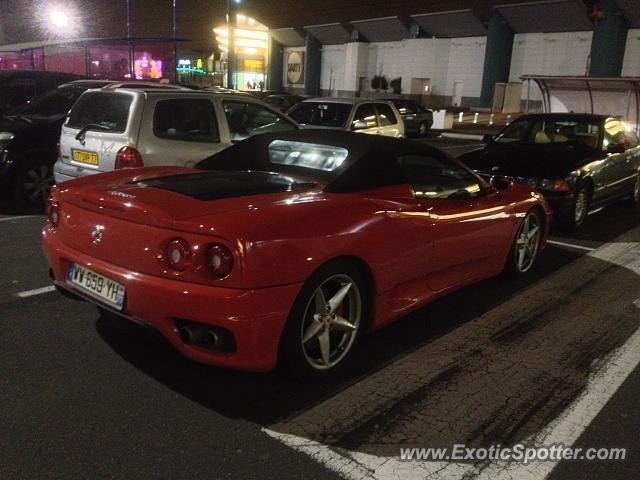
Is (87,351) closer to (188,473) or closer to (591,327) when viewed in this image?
(188,473)

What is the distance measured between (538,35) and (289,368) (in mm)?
38015

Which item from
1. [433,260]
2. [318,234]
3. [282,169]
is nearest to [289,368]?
→ [318,234]

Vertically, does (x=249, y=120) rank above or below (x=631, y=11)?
below

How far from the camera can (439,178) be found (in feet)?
14.3

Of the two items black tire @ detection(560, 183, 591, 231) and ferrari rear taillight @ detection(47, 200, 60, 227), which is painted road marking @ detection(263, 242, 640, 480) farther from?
black tire @ detection(560, 183, 591, 231)

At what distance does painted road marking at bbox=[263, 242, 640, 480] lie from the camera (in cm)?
248

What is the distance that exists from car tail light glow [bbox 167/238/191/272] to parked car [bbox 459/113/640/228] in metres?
5.22

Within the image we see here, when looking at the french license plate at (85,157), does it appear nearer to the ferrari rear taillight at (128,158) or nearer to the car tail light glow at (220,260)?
the ferrari rear taillight at (128,158)

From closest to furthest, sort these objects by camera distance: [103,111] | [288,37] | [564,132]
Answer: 1. [103,111]
2. [564,132]
3. [288,37]

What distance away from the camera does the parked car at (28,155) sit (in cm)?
730

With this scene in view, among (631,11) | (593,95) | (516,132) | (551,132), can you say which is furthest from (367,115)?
(631,11)

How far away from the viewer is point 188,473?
7.86 ft

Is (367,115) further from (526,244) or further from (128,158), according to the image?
(526,244)

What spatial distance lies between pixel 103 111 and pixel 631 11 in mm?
32411
